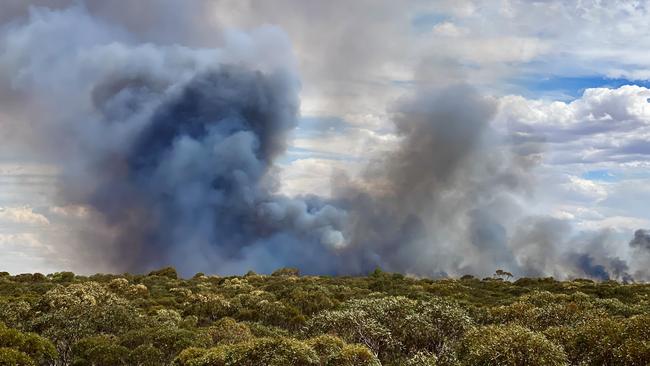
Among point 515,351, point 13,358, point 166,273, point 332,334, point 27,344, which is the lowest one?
point 515,351

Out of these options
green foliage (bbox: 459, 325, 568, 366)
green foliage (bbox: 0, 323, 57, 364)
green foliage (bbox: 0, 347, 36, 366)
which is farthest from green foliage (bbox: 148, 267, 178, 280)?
green foliage (bbox: 459, 325, 568, 366)

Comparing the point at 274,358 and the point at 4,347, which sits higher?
the point at 4,347

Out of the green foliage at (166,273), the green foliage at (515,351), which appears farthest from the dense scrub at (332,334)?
the green foliage at (166,273)

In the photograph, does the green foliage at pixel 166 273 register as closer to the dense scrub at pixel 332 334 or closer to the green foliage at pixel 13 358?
the dense scrub at pixel 332 334

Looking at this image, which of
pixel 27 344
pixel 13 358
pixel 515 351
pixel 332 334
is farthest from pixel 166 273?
pixel 515 351

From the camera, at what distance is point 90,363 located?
4000 cm

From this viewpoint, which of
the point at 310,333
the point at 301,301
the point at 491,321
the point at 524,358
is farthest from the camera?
the point at 301,301

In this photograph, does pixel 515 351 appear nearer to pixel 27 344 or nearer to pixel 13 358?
pixel 13 358

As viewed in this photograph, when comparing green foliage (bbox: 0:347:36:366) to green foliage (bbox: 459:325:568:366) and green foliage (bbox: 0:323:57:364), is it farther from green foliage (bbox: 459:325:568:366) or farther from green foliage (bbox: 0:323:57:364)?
green foliage (bbox: 459:325:568:366)

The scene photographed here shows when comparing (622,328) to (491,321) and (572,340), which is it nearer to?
(572,340)

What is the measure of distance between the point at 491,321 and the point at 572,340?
14.1 m

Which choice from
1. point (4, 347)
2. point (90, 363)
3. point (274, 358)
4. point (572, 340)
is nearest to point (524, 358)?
point (572, 340)

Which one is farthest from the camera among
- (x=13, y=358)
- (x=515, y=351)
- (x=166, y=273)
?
(x=166, y=273)

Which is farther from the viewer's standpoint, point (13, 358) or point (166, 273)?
point (166, 273)
